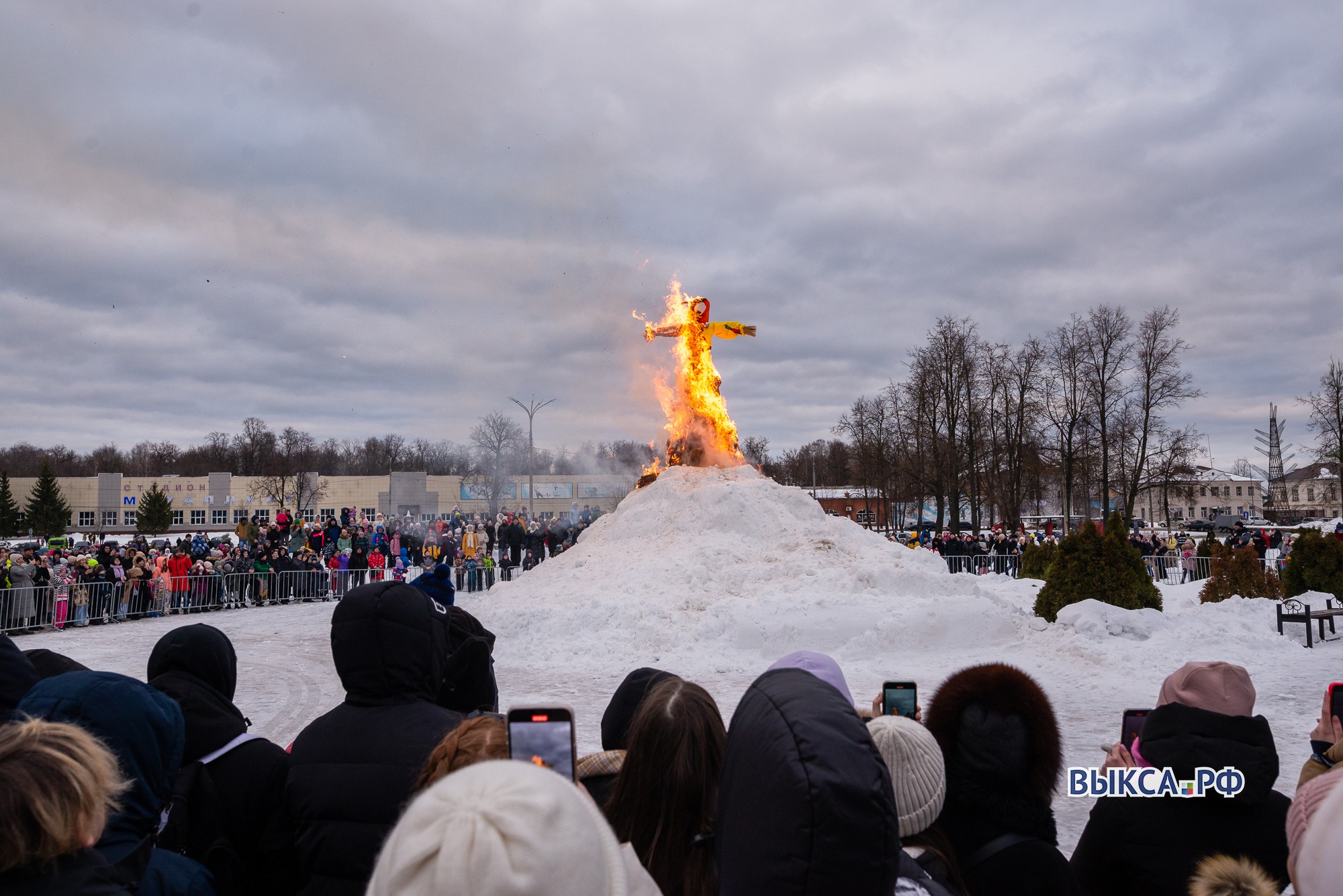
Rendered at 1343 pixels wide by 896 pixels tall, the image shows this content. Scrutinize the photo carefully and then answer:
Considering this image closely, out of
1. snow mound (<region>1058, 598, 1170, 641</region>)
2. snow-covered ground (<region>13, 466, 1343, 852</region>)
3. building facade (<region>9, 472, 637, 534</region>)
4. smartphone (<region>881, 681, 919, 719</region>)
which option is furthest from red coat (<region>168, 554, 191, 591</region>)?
building facade (<region>9, 472, 637, 534</region>)

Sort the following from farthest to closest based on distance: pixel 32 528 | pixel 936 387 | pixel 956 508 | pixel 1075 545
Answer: pixel 32 528 < pixel 936 387 < pixel 956 508 < pixel 1075 545

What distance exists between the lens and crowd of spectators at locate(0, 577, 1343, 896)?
142 centimetres

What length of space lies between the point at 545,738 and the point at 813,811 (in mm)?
771

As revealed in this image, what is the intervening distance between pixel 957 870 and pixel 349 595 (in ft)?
7.81

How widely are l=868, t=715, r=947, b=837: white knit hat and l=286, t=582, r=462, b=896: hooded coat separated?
5.37 ft

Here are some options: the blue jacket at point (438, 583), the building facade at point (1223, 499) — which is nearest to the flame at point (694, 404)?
the blue jacket at point (438, 583)

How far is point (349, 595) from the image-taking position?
133 inches

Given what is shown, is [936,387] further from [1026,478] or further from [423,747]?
[423,747]

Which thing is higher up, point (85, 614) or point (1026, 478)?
point (1026, 478)

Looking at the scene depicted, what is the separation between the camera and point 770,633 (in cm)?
1468

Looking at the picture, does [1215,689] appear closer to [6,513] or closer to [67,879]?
[67,879]

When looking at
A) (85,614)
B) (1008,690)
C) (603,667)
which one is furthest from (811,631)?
(85,614)

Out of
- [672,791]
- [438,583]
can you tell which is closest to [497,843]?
[672,791]

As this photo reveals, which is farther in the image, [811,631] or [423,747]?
[811,631]
